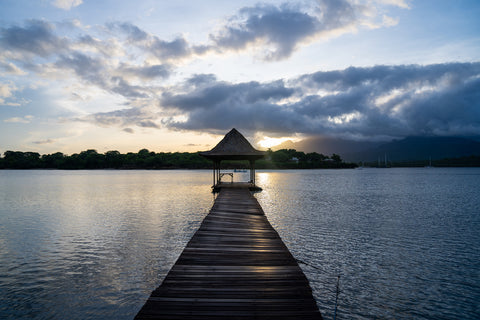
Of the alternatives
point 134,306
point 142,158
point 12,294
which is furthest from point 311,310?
point 142,158

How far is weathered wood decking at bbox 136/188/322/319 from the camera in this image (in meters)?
3.54

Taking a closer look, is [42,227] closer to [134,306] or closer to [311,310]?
[134,306]

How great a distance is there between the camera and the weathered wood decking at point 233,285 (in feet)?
11.6

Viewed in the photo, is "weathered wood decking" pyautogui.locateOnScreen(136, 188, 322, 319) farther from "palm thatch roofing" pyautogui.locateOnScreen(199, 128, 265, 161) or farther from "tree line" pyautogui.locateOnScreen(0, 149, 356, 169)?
"tree line" pyautogui.locateOnScreen(0, 149, 356, 169)

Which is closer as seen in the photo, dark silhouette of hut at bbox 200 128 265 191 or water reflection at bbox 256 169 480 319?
water reflection at bbox 256 169 480 319

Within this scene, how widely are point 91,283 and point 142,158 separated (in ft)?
484

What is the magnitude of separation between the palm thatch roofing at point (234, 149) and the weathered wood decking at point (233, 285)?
Result: 590 inches

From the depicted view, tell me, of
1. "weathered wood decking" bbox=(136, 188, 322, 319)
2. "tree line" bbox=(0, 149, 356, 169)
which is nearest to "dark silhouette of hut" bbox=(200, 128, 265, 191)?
"weathered wood decking" bbox=(136, 188, 322, 319)

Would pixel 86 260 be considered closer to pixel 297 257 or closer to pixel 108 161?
pixel 297 257

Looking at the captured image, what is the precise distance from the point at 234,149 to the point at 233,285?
60.8ft

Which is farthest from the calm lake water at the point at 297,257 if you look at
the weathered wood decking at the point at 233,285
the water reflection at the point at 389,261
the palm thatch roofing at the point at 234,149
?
the palm thatch roofing at the point at 234,149

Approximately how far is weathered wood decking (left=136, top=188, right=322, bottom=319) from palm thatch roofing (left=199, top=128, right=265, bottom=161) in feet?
49.2

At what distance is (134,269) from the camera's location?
7586 millimetres

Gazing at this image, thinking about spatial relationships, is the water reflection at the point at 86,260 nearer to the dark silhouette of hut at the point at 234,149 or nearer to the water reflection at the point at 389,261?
the water reflection at the point at 389,261
